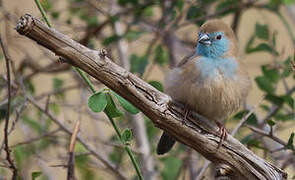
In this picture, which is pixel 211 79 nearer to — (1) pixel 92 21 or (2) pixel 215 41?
(2) pixel 215 41

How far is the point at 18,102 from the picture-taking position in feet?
11.8

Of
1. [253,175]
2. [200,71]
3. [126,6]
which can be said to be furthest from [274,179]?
[126,6]

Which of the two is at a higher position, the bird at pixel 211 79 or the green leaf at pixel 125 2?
the green leaf at pixel 125 2

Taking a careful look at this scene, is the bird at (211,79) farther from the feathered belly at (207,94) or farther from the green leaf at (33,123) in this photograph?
the green leaf at (33,123)

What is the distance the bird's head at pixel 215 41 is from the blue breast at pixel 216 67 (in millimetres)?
60

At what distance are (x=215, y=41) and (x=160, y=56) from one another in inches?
49.1

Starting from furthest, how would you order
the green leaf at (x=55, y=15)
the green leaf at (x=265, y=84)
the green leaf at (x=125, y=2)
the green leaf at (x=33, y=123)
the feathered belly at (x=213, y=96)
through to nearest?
the green leaf at (x=55, y=15) → the green leaf at (x=125, y=2) → the green leaf at (x=33, y=123) → the green leaf at (x=265, y=84) → the feathered belly at (x=213, y=96)

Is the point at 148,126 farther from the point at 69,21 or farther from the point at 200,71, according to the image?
the point at 200,71

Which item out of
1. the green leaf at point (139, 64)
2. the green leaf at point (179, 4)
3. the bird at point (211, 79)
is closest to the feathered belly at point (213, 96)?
the bird at point (211, 79)

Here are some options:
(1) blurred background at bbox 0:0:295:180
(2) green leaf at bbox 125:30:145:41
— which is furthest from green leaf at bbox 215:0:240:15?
(2) green leaf at bbox 125:30:145:41

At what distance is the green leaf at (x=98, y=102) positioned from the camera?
7.78 feet

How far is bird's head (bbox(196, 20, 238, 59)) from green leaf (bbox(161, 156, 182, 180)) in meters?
0.99

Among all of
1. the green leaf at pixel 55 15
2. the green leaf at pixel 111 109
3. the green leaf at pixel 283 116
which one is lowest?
the green leaf at pixel 111 109

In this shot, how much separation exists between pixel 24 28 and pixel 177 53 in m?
3.17
